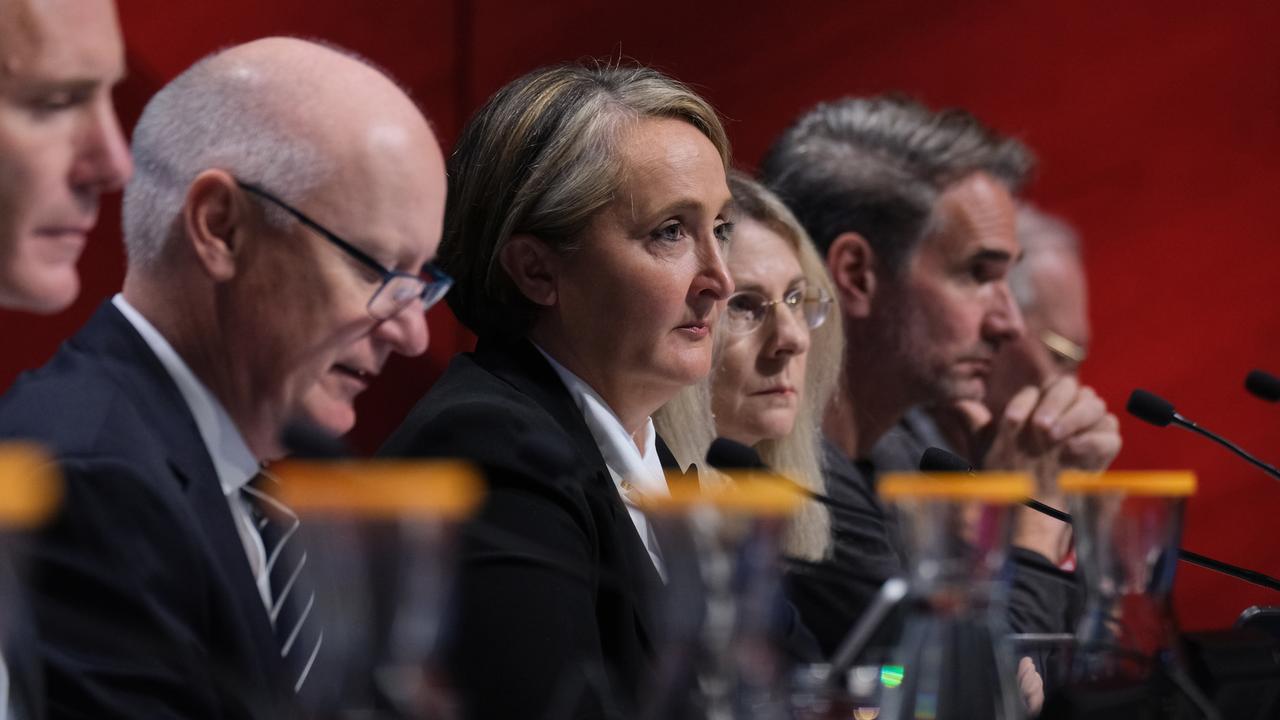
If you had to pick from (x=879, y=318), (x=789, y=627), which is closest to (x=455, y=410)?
(x=789, y=627)

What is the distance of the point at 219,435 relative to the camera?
54.3 inches

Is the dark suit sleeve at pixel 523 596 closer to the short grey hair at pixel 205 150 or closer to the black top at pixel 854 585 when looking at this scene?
the short grey hair at pixel 205 150

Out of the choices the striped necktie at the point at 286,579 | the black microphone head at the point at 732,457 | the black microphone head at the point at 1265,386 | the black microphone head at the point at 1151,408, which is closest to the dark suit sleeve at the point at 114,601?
the striped necktie at the point at 286,579

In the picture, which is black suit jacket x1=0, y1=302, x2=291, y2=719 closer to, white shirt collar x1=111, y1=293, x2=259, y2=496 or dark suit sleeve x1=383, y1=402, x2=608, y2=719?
white shirt collar x1=111, y1=293, x2=259, y2=496

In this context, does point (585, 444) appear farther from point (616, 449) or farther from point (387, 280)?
point (387, 280)

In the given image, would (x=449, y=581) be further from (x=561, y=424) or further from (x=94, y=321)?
(x=561, y=424)

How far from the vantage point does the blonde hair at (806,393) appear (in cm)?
238

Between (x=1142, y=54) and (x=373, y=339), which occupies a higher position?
(x=1142, y=54)

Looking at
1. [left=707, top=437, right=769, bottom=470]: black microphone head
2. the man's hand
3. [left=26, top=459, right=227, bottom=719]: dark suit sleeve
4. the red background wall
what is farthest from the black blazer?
the red background wall

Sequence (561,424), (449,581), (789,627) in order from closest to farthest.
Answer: (449,581)
(561,424)
(789,627)

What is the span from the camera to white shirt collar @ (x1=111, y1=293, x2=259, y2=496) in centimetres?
136

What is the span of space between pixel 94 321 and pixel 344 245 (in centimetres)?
21

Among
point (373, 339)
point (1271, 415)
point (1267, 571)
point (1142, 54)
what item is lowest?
point (1267, 571)

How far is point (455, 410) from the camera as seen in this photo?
1.57 metres
